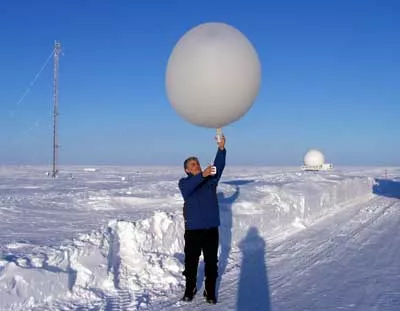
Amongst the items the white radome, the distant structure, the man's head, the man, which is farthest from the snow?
the distant structure

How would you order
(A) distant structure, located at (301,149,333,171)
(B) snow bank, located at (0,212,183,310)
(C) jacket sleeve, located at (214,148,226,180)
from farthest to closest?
(A) distant structure, located at (301,149,333,171) < (C) jacket sleeve, located at (214,148,226,180) < (B) snow bank, located at (0,212,183,310)

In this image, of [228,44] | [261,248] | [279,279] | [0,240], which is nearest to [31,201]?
[0,240]

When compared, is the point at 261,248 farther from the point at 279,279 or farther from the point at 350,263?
the point at 279,279

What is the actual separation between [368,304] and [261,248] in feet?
15.6

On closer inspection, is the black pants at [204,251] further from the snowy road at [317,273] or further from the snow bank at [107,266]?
the snow bank at [107,266]

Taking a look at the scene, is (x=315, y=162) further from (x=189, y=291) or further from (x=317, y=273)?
(x=189, y=291)

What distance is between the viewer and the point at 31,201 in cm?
1446

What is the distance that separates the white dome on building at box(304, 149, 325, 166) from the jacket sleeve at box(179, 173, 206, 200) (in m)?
49.0

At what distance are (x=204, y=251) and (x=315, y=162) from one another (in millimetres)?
48914

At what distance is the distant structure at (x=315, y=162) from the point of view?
177 feet

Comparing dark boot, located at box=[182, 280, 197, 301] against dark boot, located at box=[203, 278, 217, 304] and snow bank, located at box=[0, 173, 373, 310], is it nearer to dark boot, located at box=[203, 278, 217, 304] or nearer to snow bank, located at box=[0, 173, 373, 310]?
dark boot, located at box=[203, 278, 217, 304]

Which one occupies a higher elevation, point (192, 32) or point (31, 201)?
point (192, 32)

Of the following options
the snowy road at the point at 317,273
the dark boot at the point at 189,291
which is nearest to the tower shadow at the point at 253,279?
the snowy road at the point at 317,273

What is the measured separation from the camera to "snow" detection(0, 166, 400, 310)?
21.9 ft
